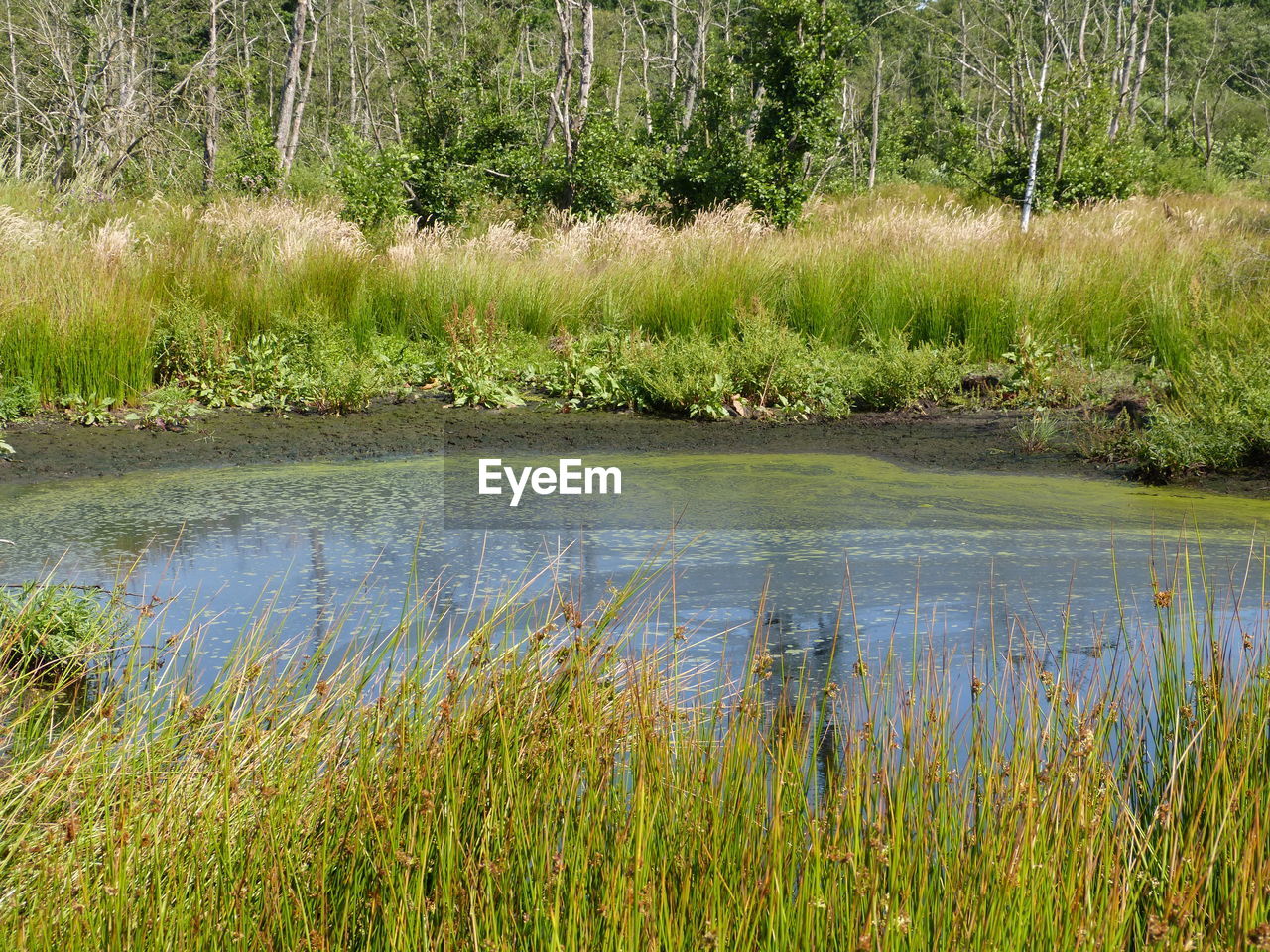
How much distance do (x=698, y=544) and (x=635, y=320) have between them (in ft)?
17.9

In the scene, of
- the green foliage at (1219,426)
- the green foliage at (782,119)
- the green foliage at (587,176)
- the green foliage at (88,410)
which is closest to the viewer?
the green foliage at (1219,426)

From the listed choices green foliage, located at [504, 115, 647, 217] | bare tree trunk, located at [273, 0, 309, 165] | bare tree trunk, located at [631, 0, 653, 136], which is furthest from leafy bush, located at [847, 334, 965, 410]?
bare tree trunk, located at [273, 0, 309, 165]

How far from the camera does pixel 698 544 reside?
245 inches

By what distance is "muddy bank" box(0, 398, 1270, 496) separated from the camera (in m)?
8.09

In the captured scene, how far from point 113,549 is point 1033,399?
668cm

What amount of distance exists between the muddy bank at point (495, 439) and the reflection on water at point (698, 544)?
13.3 inches

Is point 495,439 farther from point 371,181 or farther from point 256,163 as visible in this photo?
point 256,163

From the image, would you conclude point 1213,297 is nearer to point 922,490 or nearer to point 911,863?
point 922,490

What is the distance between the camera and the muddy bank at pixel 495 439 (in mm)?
8094

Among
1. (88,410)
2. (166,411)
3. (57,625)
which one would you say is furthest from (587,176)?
(57,625)

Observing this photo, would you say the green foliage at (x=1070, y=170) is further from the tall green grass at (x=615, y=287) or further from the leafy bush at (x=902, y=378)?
A: the leafy bush at (x=902, y=378)

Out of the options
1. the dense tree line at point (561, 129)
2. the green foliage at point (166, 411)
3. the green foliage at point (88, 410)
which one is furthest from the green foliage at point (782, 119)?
the green foliage at point (88, 410)

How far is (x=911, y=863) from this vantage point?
2.25m

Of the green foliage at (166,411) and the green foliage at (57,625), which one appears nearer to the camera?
the green foliage at (57,625)
